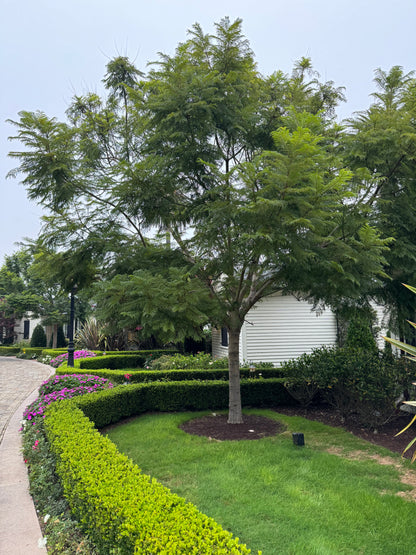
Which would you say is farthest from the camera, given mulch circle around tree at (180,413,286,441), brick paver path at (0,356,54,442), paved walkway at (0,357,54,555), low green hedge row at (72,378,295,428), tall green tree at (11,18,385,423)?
brick paver path at (0,356,54,442)

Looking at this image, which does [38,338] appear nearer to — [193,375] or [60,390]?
[193,375]

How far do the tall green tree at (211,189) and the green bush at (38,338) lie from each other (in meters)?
25.6

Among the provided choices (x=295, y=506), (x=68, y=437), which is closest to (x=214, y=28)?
(x=68, y=437)

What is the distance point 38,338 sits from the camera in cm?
2977

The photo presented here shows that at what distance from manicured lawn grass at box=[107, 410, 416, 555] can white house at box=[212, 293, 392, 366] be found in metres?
6.02

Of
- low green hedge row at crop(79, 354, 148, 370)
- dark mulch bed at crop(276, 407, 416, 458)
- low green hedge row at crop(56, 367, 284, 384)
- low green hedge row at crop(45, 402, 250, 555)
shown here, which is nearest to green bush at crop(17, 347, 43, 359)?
low green hedge row at crop(79, 354, 148, 370)

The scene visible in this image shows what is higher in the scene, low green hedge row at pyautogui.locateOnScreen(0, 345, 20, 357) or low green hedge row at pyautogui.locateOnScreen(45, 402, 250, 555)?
low green hedge row at pyautogui.locateOnScreen(45, 402, 250, 555)

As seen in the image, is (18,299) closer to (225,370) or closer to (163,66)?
(225,370)

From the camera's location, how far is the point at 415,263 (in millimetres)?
6266

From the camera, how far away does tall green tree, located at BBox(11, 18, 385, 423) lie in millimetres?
4590

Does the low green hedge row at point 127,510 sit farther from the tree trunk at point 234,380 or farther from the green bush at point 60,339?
the green bush at point 60,339

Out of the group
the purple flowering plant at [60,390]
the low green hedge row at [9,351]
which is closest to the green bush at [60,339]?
the low green hedge row at [9,351]

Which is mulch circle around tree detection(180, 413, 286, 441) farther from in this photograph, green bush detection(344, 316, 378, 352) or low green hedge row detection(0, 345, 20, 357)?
low green hedge row detection(0, 345, 20, 357)

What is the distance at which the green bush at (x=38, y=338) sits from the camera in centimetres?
2958
